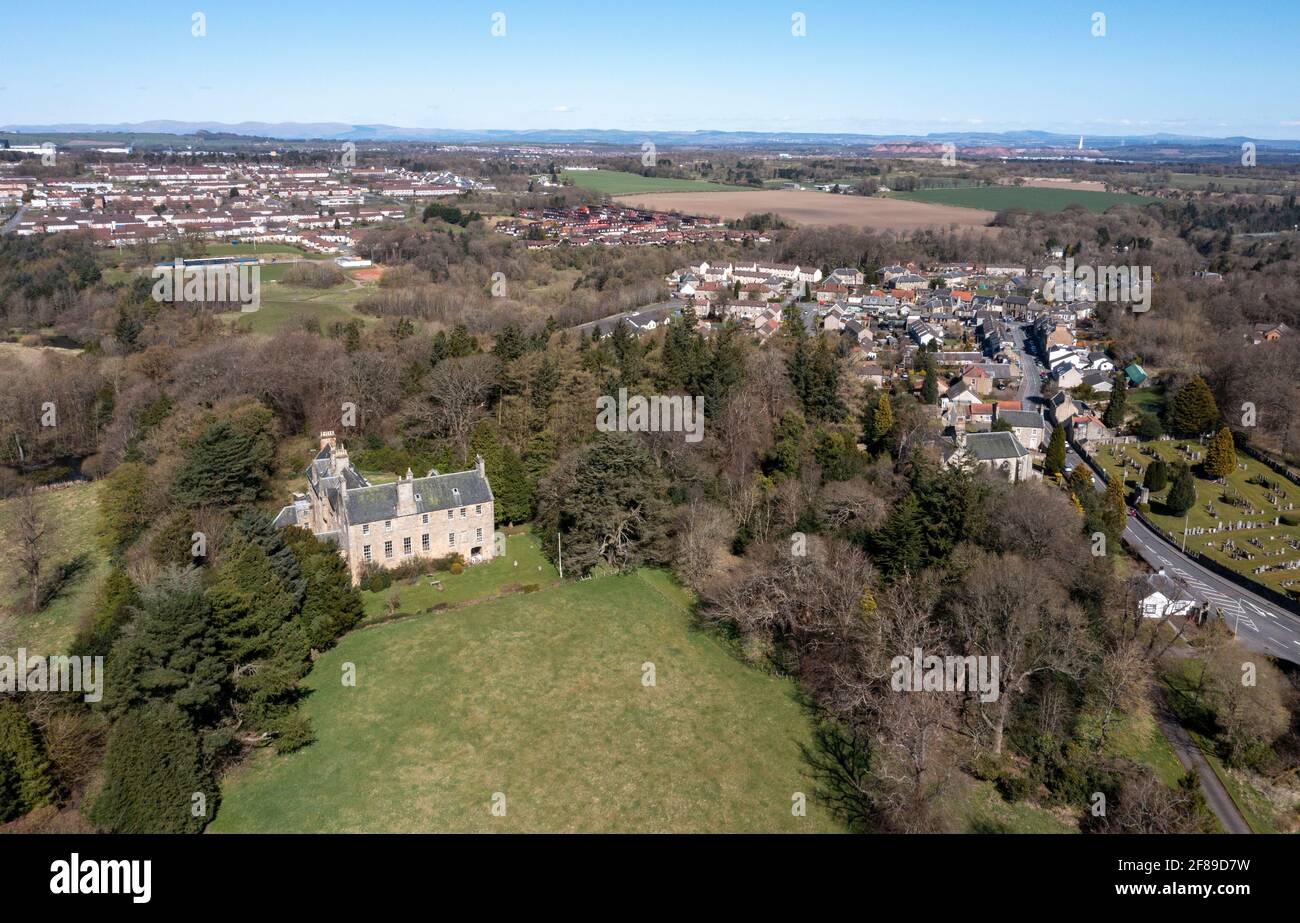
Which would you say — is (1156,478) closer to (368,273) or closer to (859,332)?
(859,332)

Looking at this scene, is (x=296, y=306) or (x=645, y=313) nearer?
(x=645, y=313)

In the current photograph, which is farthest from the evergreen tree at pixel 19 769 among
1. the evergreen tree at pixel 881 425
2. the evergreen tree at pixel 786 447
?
the evergreen tree at pixel 881 425

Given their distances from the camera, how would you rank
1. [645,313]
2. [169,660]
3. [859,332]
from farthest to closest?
[859,332] < [645,313] < [169,660]

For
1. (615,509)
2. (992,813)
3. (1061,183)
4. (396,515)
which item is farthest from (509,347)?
(1061,183)

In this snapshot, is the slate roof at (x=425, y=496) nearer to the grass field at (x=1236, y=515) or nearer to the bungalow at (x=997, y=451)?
the bungalow at (x=997, y=451)

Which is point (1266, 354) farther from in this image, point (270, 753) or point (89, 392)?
point (89, 392)

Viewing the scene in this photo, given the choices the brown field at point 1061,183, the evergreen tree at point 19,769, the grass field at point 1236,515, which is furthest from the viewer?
the brown field at point 1061,183

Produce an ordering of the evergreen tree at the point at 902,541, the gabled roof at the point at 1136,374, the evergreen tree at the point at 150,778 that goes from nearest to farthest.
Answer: the evergreen tree at the point at 150,778, the evergreen tree at the point at 902,541, the gabled roof at the point at 1136,374
